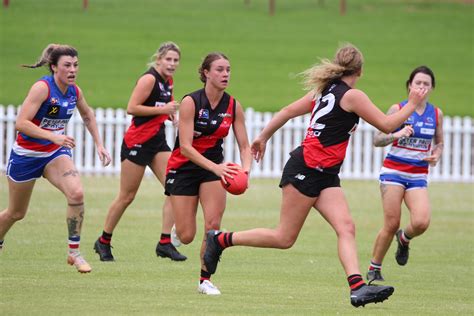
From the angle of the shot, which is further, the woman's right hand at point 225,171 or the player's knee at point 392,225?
the player's knee at point 392,225

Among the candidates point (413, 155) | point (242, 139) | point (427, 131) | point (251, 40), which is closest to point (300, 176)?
point (242, 139)

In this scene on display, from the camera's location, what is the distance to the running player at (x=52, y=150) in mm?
10164

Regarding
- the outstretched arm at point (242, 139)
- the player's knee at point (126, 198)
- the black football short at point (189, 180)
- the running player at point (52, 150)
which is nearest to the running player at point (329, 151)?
the outstretched arm at point (242, 139)

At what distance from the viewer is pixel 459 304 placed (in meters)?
9.58

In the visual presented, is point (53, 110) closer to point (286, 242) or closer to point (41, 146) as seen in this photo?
Answer: point (41, 146)

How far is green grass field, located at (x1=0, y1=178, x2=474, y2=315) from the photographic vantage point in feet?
29.3

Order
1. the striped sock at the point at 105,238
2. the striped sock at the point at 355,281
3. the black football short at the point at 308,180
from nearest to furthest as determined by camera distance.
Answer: the striped sock at the point at 355,281 → the black football short at the point at 308,180 → the striped sock at the point at 105,238

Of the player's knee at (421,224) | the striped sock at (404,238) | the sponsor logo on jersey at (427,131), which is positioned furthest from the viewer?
the striped sock at (404,238)

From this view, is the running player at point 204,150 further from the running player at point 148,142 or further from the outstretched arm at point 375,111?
the running player at point 148,142

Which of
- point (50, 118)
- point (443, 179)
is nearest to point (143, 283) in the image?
point (50, 118)

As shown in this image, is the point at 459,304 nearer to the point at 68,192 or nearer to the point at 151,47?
the point at 68,192

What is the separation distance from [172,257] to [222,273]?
97 centimetres

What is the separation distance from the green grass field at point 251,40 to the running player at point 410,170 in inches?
693

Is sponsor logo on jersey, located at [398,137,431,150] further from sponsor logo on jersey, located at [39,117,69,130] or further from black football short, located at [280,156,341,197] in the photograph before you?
sponsor logo on jersey, located at [39,117,69,130]
